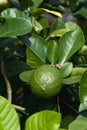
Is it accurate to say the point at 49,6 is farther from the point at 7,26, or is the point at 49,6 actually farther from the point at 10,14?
the point at 7,26

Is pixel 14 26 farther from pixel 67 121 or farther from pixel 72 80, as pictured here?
pixel 67 121

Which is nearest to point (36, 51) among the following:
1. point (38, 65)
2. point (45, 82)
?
point (38, 65)

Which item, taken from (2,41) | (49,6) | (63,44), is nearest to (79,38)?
(63,44)

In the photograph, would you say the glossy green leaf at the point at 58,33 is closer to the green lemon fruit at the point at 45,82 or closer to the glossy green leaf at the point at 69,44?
the glossy green leaf at the point at 69,44

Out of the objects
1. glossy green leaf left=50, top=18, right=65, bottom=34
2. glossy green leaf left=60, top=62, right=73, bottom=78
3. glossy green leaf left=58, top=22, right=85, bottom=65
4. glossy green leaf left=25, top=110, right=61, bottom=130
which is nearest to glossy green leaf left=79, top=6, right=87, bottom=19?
glossy green leaf left=50, top=18, right=65, bottom=34

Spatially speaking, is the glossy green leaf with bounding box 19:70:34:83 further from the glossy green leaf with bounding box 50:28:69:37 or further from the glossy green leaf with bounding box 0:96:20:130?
the glossy green leaf with bounding box 50:28:69:37

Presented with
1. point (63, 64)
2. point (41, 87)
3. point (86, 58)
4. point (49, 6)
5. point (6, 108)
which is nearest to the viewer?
point (6, 108)

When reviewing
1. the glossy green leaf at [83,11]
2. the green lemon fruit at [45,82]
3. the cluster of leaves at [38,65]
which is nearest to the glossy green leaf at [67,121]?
the cluster of leaves at [38,65]
